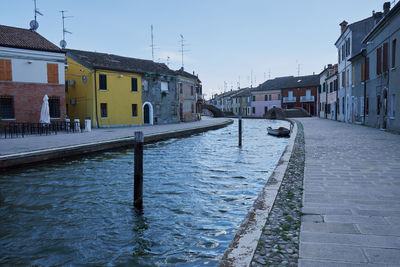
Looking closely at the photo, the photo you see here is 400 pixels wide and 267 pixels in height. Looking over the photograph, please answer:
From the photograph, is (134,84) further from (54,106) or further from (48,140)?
(48,140)

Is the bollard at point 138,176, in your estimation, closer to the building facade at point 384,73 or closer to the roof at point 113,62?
the building facade at point 384,73

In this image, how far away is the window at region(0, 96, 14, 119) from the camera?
20620mm

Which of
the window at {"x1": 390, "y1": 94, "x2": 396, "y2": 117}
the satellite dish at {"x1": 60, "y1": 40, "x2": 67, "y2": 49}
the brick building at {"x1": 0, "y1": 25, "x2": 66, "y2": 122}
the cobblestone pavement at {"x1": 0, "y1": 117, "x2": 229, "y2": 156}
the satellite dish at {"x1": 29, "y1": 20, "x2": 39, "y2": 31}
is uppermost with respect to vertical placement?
the satellite dish at {"x1": 29, "y1": 20, "x2": 39, "y2": 31}

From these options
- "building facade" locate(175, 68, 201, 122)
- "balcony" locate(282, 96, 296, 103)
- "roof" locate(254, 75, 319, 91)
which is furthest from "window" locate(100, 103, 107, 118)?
"roof" locate(254, 75, 319, 91)

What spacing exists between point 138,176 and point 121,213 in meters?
0.83

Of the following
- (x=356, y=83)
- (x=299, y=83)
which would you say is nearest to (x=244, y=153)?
(x=356, y=83)

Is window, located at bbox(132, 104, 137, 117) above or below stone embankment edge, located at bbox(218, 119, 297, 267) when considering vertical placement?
above

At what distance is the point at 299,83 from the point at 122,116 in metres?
39.0

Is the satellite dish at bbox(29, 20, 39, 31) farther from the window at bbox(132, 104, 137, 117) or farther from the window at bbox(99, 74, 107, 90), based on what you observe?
the window at bbox(132, 104, 137, 117)

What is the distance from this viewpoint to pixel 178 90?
1446 inches

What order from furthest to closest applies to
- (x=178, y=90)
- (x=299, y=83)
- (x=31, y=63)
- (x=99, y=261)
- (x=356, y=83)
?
(x=299, y=83) → (x=178, y=90) → (x=356, y=83) → (x=31, y=63) → (x=99, y=261)

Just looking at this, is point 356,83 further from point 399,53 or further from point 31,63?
point 31,63

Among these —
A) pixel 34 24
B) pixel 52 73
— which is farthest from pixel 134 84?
pixel 34 24

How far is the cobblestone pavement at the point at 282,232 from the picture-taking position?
9.82ft
